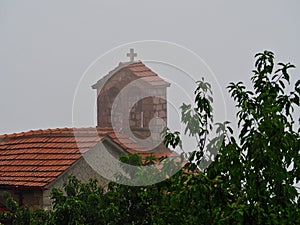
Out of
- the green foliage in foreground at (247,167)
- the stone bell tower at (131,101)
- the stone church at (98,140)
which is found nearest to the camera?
the green foliage in foreground at (247,167)

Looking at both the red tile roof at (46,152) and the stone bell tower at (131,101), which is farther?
the stone bell tower at (131,101)

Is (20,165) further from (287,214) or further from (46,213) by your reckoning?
(287,214)

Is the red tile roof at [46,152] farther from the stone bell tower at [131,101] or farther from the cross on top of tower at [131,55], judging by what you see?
the cross on top of tower at [131,55]

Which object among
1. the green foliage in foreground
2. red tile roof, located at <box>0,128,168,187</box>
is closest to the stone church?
red tile roof, located at <box>0,128,168,187</box>

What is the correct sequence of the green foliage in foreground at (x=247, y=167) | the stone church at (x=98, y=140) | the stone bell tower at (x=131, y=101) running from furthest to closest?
the stone bell tower at (x=131, y=101), the stone church at (x=98, y=140), the green foliage in foreground at (x=247, y=167)

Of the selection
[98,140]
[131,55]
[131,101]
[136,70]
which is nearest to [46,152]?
[98,140]

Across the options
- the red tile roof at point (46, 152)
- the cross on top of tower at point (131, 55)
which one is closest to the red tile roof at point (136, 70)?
the cross on top of tower at point (131, 55)

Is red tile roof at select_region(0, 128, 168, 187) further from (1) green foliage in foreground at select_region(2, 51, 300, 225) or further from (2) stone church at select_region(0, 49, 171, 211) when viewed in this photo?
(1) green foliage in foreground at select_region(2, 51, 300, 225)

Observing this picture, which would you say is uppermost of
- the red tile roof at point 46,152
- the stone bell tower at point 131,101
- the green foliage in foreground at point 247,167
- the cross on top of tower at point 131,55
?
the cross on top of tower at point 131,55

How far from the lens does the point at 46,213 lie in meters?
10.1

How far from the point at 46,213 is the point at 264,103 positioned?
441 centimetres

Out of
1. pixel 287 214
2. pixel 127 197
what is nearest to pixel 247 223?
pixel 287 214

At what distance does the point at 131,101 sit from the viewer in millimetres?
14336

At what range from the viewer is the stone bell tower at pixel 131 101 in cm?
1410
